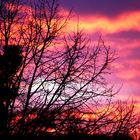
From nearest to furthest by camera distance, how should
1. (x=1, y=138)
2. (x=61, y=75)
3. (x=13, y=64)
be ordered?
(x=1, y=138), (x=61, y=75), (x=13, y=64)

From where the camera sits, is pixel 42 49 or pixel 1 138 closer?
pixel 1 138

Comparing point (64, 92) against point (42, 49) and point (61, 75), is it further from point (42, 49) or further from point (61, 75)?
point (42, 49)

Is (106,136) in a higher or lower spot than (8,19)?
lower

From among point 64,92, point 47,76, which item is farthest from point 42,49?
point 64,92

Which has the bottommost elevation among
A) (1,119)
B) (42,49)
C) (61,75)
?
(1,119)

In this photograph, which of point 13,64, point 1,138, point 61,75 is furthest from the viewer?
point 13,64

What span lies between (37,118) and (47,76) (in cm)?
197

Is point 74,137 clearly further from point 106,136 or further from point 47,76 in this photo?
point 47,76

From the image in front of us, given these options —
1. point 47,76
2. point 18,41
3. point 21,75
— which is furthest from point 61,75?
point 18,41

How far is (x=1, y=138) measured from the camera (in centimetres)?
1386

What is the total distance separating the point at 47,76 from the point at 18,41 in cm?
222

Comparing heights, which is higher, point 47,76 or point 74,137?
point 47,76

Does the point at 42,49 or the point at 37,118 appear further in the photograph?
the point at 42,49

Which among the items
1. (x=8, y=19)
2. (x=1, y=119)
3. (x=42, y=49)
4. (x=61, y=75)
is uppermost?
(x=8, y=19)
